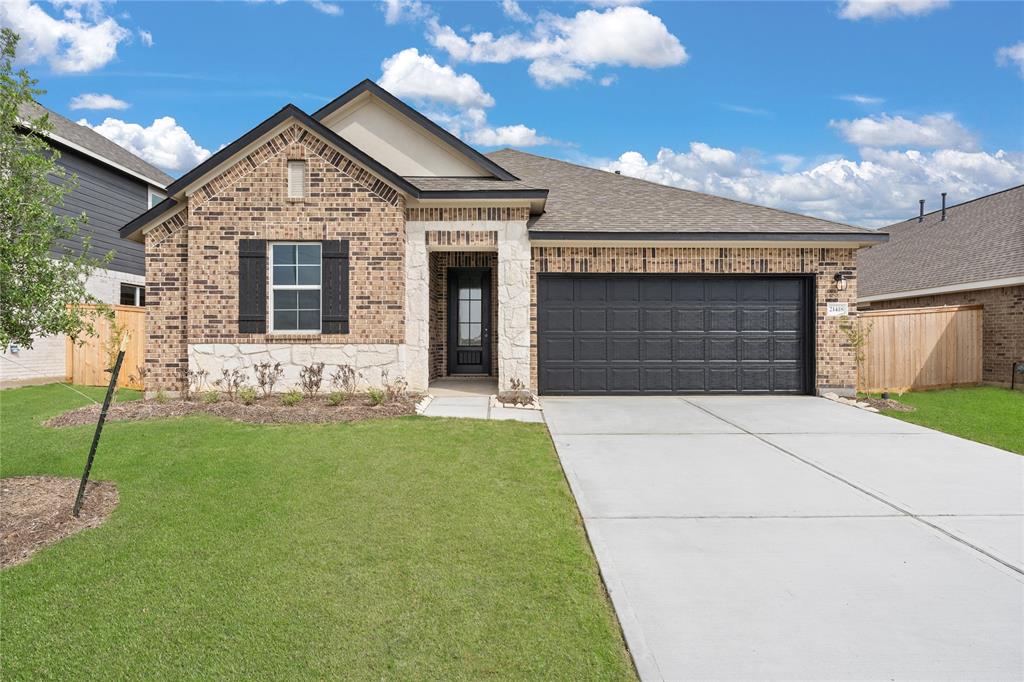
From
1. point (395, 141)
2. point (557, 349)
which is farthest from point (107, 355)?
point (557, 349)

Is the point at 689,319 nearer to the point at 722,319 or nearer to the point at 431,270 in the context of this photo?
the point at 722,319

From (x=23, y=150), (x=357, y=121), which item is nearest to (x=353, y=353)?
(x=357, y=121)

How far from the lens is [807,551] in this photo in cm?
425

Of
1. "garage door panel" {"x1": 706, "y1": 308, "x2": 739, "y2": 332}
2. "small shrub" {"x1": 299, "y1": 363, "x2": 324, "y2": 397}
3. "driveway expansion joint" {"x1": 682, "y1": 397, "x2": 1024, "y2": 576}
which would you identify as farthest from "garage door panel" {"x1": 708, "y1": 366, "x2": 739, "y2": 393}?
"small shrub" {"x1": 299, "y1": 363, "x2": 324, "y2": 397}

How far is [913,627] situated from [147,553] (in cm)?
477

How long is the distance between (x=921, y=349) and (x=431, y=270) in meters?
11.0

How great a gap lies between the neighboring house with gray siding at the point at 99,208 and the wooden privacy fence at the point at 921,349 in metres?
18.1

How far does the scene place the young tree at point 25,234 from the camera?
15.8ft

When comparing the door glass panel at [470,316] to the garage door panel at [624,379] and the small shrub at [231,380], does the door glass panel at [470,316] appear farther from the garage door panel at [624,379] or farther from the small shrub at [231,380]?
the small shrub at [231,380]

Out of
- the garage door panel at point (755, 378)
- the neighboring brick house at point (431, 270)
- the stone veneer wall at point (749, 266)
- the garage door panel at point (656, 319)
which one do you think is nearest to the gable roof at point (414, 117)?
the neighboring brick house at point (431, 270)

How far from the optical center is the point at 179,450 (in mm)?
6984

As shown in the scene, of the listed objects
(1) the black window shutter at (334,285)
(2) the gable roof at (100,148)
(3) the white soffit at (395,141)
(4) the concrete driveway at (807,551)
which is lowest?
(4) the concrete driveway at (807,551)

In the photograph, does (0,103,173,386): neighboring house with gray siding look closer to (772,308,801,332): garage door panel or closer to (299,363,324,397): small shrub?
(299,363,324,397): small shrub

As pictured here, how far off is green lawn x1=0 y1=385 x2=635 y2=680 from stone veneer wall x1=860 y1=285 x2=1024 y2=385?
43.5 ft
